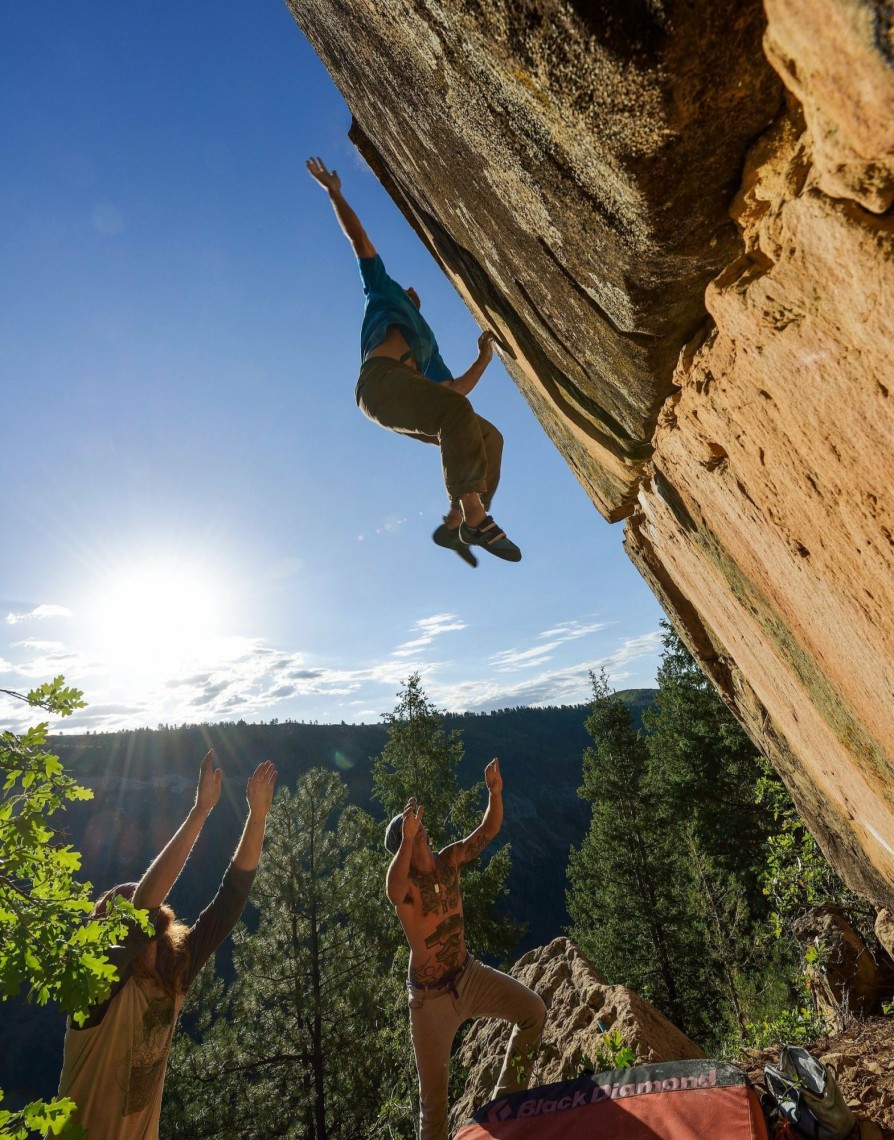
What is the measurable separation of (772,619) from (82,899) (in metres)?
2.54

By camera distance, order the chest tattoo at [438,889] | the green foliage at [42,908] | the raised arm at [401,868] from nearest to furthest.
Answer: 1. the green foliage at [42,908]
2. the raised arm at [401,868]
3. the chest tattoo at [438,889]

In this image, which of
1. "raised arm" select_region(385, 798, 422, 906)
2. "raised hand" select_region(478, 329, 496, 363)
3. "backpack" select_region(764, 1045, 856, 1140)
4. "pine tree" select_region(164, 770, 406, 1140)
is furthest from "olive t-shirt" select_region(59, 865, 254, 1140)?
"pine tree" select_region(164, 770, 406, 1140)

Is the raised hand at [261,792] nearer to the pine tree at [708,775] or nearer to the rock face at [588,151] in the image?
the rock face at [588,151]

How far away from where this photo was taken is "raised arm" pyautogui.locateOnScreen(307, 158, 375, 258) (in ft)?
12.0

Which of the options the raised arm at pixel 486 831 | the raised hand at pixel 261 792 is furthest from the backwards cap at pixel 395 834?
the raised hand at pixel 261 792

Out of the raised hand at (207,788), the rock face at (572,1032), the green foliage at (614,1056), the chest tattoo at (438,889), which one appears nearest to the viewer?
the raised hand at (207,788)

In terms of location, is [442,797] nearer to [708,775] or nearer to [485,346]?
[708,775]

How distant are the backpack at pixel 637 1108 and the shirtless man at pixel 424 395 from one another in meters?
2.79

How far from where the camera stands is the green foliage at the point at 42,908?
65.4 inches

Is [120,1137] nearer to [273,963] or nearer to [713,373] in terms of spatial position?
[713,373]

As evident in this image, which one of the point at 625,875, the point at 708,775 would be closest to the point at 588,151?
the point at 708,775

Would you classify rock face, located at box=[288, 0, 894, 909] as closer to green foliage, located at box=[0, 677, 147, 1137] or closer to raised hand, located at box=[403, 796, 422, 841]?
green foliage, located at box=[0, 677, 147, 1137]

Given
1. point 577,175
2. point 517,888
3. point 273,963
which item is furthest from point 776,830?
point 517,888

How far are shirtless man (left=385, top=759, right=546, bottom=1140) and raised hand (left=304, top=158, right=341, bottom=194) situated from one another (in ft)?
13.7
